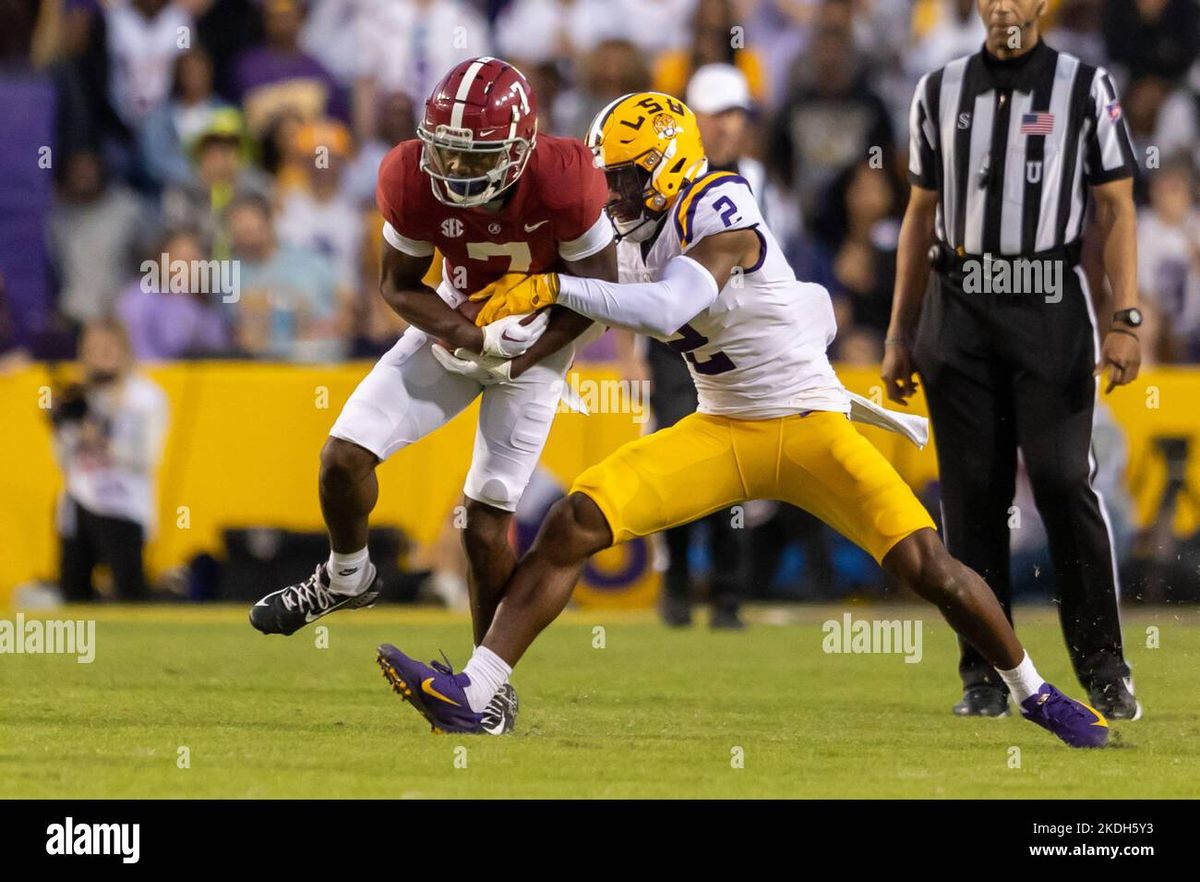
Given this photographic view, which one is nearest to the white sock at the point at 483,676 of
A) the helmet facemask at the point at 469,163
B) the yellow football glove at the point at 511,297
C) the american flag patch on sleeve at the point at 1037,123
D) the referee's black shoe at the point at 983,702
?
the yellow football glove at the point at 511,297

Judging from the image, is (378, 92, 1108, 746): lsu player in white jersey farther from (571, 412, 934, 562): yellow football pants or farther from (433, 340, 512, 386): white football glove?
(433, 340, 512, 386): white football glove

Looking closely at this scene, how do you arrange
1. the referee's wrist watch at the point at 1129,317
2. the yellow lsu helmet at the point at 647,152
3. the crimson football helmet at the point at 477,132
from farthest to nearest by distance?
the referee's wrist watch at the point at 1129,317
the yellow lsu helmet at the point at 647,152
the crimson football helmet at the point at 477,132

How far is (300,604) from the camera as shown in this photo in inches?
276

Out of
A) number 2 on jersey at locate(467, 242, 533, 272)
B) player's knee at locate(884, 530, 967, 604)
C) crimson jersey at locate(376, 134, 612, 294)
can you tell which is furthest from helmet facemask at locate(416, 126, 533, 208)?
player's knee at locate(884, 530, 967, 604)

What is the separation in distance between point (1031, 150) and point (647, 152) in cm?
148

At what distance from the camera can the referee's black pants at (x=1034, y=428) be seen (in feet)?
22.8

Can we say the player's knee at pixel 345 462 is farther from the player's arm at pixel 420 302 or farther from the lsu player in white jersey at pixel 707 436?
the lsu player in white jersey at pixel 707 436

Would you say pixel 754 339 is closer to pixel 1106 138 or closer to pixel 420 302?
pixel 420 302

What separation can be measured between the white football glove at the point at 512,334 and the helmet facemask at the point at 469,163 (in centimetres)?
36

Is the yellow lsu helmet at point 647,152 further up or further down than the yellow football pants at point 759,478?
further up

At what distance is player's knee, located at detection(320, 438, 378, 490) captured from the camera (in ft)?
21.6

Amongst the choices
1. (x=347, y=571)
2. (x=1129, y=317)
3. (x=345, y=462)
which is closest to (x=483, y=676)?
(x=345, y=462)

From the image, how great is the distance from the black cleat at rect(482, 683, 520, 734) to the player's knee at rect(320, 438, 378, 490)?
35.1 inches
